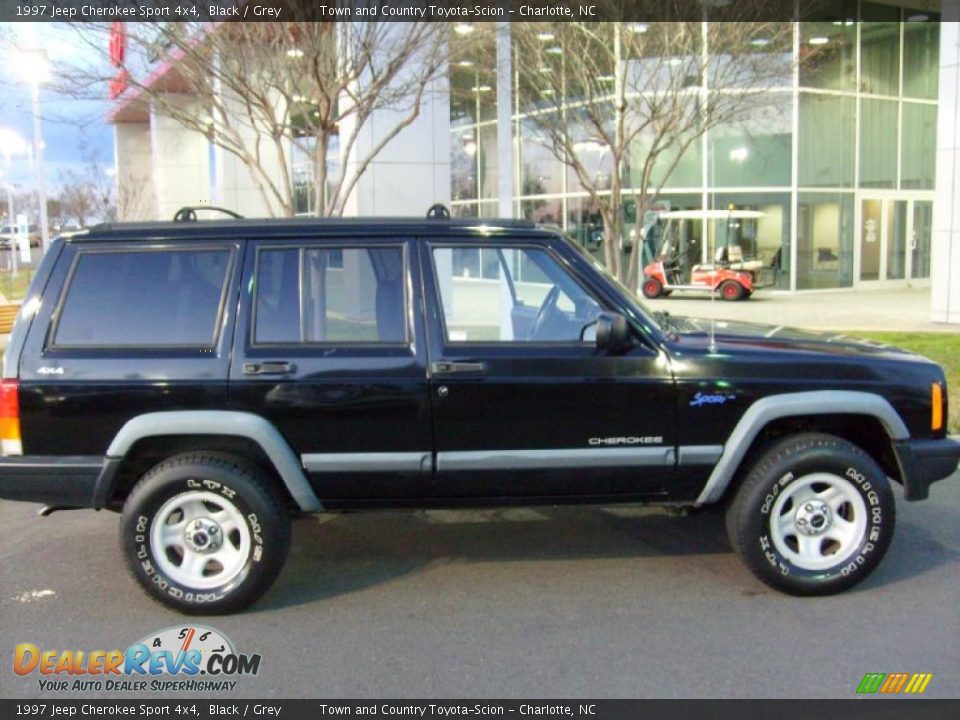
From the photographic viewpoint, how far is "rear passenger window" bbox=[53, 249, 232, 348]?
442 cm

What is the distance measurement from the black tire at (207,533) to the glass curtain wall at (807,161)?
64.5ft

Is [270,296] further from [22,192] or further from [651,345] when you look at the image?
[22,192]

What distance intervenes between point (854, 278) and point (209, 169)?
1986cm

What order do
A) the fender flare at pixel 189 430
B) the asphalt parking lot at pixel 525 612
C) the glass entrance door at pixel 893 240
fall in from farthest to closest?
1. the glass entrance door at pixel 893 240
2. the fender flare at pixel 189 430
3. the asphalt parking lot at pixel 525 612

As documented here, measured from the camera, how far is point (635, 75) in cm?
1331

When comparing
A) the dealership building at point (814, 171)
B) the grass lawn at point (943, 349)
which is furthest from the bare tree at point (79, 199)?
the grass lawn at point (943, 349)

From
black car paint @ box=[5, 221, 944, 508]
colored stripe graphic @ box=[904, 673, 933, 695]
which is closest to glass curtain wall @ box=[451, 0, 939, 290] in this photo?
black car paint @ box=[5, 221, 944, 508]

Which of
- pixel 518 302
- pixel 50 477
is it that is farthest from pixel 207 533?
pixel 518 302

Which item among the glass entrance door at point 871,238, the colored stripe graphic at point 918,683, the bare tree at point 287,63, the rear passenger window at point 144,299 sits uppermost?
the bare tree at point 287,63

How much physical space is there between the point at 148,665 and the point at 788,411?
3.19m

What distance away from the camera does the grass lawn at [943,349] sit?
28.1 ft

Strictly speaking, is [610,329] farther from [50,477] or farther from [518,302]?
[50,477]

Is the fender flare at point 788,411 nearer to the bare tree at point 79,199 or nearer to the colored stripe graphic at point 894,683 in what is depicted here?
the colored stripe graphic at point 894,683

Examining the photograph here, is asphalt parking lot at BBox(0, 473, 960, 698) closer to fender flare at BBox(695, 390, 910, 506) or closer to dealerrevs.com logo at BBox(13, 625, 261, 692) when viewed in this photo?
dealerrevs.com logo at BBox(13, 625, 261, 692)
